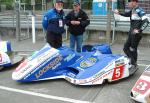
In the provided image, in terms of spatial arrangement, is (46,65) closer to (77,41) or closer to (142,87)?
(77,41)

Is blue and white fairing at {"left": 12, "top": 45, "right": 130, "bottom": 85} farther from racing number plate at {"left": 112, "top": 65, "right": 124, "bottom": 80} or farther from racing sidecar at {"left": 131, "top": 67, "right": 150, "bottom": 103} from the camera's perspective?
racing sidecar at {"left": 131, "top": 67, "right": 150, "bottom": 103}

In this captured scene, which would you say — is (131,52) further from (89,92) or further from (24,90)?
(24,90)

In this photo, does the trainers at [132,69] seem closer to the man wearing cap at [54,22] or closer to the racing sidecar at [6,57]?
the man wearing cap at [54,22]

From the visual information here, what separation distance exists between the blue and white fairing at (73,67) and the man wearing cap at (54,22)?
3.75ft

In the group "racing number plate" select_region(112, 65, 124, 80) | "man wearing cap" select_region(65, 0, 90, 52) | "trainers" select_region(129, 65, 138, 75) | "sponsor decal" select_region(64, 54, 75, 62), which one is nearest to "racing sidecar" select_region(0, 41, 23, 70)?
"man wearing cap" select_region(65, 0, 90, 52)

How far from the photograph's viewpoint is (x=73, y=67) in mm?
7836

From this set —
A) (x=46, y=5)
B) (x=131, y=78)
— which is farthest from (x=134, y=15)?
(x=46, y=5)

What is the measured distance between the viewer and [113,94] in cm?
705

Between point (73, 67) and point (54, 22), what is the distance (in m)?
1.77

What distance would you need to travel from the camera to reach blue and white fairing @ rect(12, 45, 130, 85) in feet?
Answer: 24.3

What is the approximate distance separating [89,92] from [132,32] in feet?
7.04

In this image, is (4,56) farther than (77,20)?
No

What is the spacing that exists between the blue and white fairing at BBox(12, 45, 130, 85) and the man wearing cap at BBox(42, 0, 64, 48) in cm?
114

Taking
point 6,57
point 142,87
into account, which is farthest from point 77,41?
point 142,87
